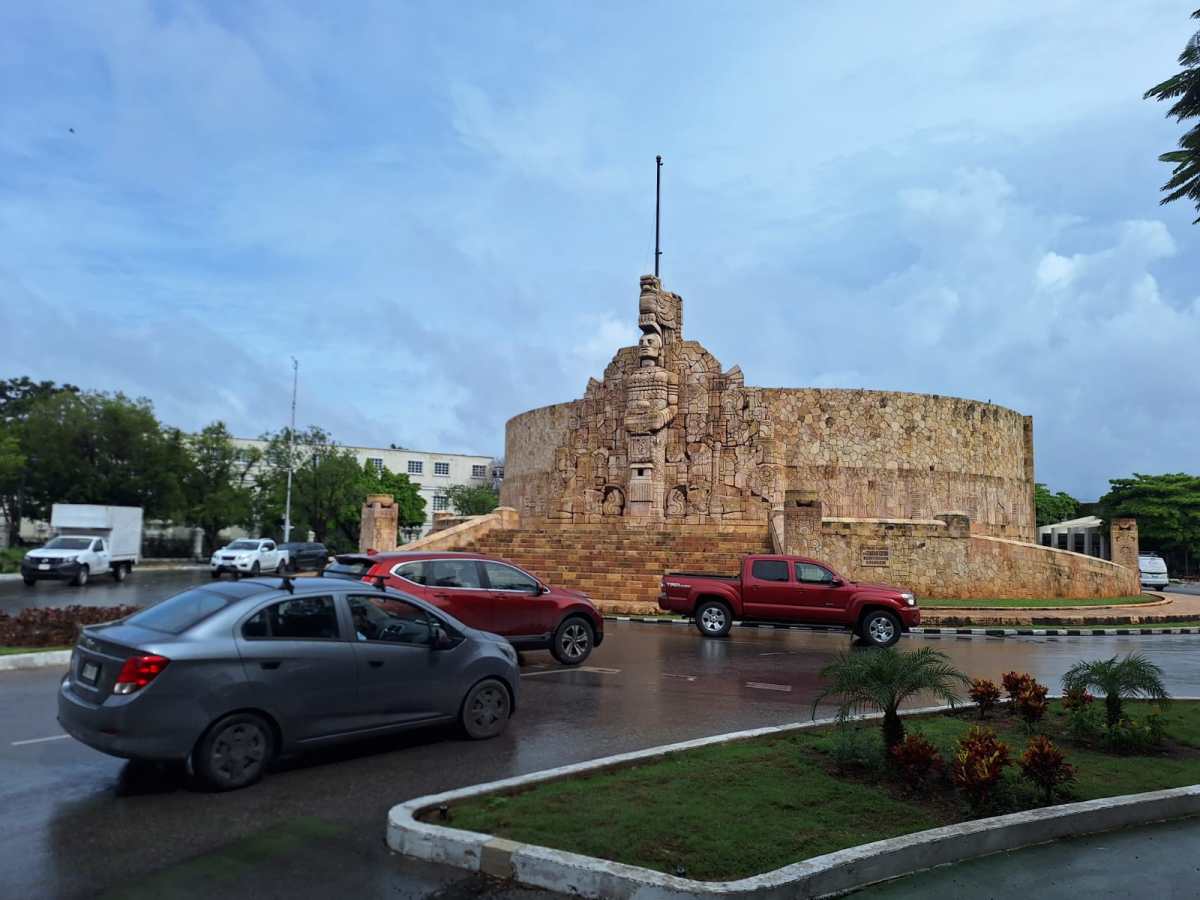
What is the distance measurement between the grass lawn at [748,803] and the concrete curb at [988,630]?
10569 mm

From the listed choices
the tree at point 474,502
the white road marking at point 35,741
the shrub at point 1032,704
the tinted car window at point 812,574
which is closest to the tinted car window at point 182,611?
the white road marking at point 35,741

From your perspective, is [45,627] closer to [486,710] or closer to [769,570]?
[486,710]

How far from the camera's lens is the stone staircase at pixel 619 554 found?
76.0 feet

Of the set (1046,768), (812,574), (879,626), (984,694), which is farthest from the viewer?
(812,574)

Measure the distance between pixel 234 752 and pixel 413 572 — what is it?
5.08 meters

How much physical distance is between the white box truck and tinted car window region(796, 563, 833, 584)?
21.4 metres

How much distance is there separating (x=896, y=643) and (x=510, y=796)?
11.9 metres

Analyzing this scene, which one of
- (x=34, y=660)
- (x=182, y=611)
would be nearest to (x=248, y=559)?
(x=34, y=660)

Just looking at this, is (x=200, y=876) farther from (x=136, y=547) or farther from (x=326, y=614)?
(x=136, y=547)

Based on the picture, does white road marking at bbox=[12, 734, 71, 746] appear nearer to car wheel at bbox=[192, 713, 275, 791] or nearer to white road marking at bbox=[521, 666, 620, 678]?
car wheel at bbox=[192, 713, 275, 791]

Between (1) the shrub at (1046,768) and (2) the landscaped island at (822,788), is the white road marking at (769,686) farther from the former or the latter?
(1) the shrub at (1046,768)

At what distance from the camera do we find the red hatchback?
432 inches

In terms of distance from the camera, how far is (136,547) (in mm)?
35125

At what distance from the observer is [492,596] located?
11156 millimetres
